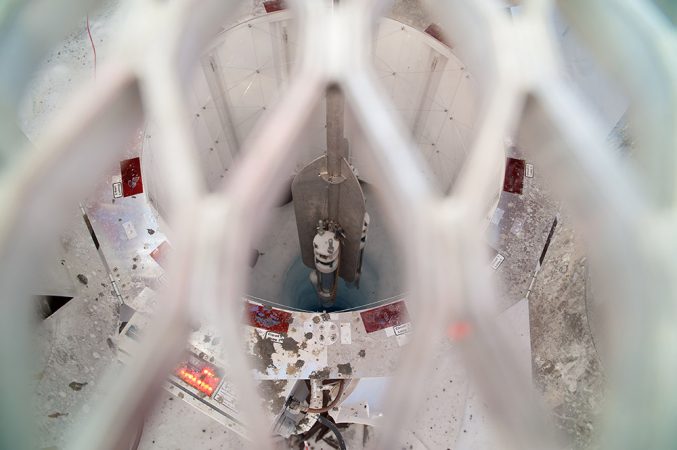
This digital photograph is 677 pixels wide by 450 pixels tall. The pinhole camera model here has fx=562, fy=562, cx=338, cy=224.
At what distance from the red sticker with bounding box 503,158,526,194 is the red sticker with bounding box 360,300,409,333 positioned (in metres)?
0.80

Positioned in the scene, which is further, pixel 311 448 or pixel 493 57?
pixel 311 448

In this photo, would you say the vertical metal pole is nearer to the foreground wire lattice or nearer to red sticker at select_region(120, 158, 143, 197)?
the foreground wire lattice

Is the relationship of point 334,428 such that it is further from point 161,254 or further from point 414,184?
point 414,184

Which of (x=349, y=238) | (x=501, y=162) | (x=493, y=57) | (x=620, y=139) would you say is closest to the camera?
(x=493, y=57)

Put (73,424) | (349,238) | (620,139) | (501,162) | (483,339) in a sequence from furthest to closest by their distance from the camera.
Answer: (349,238), (501,162), (73,424), (620,139), (483,339)

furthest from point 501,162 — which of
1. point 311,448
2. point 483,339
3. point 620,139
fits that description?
point 483,339

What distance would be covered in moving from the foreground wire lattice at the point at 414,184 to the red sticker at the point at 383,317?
149cm

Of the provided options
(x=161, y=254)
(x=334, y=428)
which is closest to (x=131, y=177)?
(x=161, y=254)

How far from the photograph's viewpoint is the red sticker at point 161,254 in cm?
269

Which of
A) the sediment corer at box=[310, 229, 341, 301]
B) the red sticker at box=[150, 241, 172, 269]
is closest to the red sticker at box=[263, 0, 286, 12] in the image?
the sediment corer at box=[310, 229, 341, 301]

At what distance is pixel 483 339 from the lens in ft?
3.33

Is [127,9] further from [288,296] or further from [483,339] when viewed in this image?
[288,296]

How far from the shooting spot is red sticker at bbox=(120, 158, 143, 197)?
2.82 m

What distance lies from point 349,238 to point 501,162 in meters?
0.90
